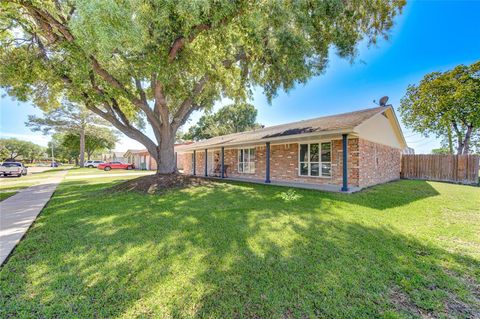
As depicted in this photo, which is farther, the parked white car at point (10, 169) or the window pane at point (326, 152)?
the parked white car at point (10, 169)

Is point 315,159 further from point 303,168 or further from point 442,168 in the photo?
point 442,168

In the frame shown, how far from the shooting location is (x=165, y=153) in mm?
10477

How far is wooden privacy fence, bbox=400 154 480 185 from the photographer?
12.7 meters

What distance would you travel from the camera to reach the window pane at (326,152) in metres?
9.93

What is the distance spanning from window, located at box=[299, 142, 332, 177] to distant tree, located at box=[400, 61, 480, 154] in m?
14.4

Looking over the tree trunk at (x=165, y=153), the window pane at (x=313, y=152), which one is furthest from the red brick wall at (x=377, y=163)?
the tree trunk at (x=165, y=153)

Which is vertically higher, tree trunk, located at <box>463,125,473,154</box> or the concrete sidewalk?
tree trunk, located at <box>463,125,473,154</box>

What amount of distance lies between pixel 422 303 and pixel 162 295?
2905mm

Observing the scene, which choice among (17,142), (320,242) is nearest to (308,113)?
(320,242)

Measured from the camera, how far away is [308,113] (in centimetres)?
1744

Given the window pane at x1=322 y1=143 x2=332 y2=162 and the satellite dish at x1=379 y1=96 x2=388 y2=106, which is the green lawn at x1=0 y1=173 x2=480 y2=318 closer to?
the window pane at x1=322 y1=143 x2=332 y2=162

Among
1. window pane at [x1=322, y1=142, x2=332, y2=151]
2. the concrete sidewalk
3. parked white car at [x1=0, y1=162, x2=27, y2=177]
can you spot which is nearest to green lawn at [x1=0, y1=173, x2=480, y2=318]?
the concrete sidewalk

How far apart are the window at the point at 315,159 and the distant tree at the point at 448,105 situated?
47.2ft

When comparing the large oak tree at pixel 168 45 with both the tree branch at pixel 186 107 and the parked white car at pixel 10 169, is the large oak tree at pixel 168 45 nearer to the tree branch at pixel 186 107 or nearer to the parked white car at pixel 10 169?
the tree branch at pixel 186 107
